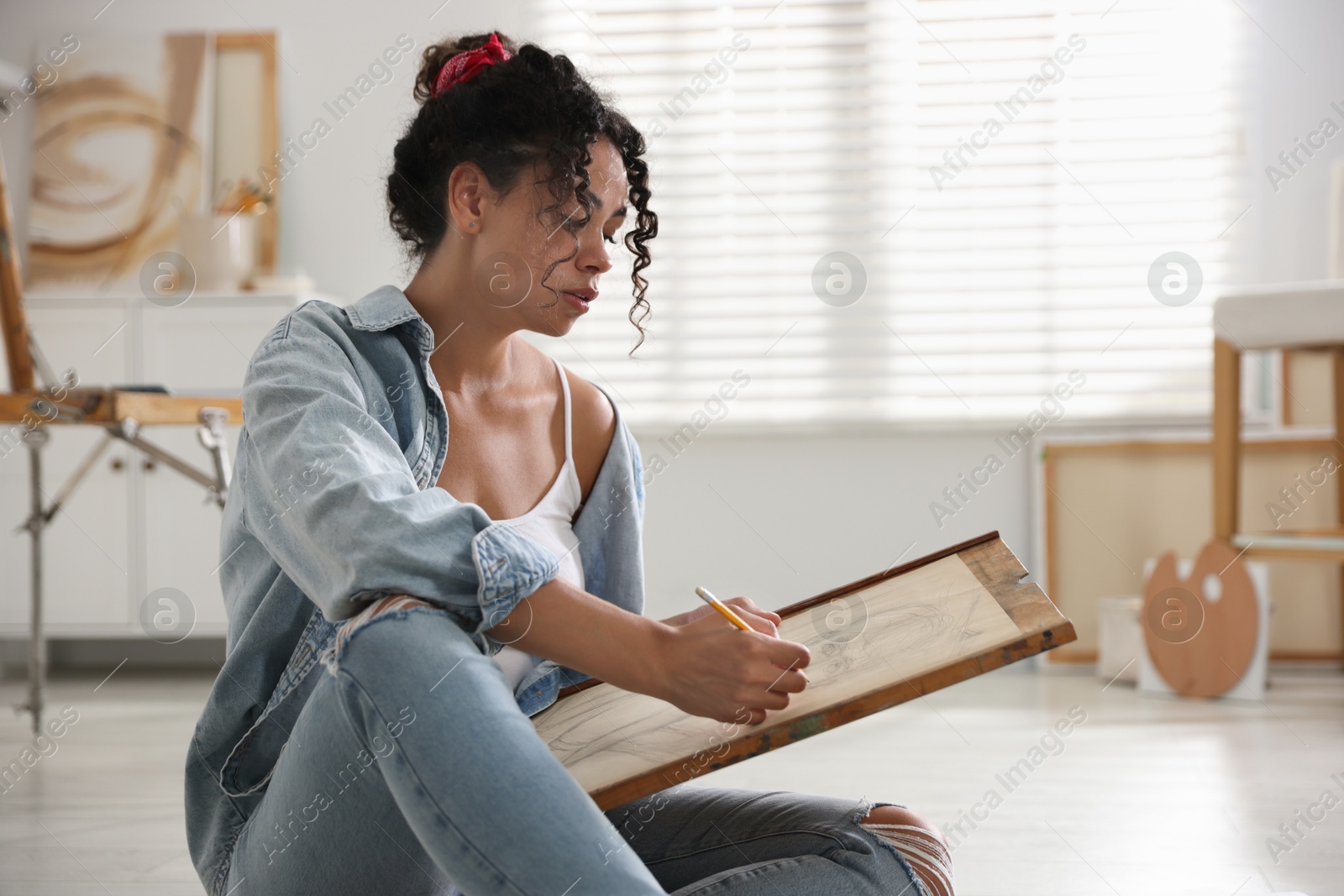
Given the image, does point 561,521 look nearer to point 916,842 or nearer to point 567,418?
point 567,418

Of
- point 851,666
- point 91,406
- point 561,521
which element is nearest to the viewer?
point 851,666

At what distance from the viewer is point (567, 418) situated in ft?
3.51

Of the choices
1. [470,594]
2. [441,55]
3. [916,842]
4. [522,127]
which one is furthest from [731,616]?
[441,55]

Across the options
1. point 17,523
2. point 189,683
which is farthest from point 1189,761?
point 17,523

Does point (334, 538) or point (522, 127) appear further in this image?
point (522, 127)

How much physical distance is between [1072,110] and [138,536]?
8.64 feet

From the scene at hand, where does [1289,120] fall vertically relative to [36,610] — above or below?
above

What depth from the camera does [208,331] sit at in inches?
110

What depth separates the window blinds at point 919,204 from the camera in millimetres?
2879

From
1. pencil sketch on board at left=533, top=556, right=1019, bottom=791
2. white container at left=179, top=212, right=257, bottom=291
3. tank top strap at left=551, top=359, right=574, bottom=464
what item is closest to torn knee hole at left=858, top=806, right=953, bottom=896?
pencil sketch on board at left=533, top=556, right=1019, bottom=791

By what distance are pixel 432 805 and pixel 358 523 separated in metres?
0.18

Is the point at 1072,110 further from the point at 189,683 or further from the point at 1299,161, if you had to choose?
the point at 189,683

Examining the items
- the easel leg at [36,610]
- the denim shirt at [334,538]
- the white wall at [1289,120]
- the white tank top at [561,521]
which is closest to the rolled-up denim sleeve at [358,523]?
the denim shirt at [334,538]

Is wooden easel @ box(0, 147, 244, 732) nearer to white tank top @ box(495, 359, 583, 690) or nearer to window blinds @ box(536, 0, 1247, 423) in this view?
white tank top @ box(495, 359, 583, 690)
